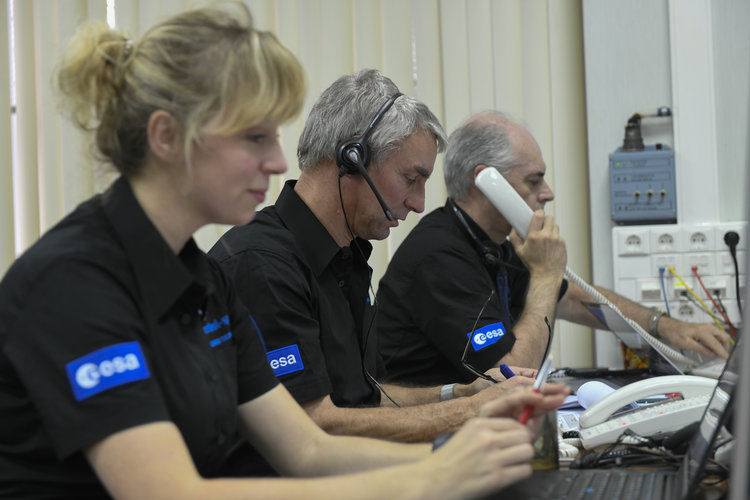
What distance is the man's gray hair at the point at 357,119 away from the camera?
1.78m

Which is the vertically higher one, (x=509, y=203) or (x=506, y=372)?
(x=509, y=203)

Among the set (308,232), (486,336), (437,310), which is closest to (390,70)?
(437,310)

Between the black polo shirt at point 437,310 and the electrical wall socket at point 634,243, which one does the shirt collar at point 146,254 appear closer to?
the black polo shirt at point 437,310

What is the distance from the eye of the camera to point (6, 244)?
2949mm

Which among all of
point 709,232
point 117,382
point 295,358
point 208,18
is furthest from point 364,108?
point 709,232

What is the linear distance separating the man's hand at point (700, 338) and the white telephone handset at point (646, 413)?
2.44 feet

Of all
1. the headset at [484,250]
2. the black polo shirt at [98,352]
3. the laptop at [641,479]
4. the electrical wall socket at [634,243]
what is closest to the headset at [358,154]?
the headset at [484,250]

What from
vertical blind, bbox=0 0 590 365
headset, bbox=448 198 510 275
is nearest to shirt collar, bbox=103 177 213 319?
headset, bbox=448 198 510 275

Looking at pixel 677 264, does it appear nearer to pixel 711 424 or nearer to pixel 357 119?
pixel 357 119

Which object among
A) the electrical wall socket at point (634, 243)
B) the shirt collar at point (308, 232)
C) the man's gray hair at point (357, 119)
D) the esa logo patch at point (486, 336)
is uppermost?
the man's gray hair at point (357, 119)

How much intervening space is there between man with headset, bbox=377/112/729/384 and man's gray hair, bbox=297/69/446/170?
0.45 m

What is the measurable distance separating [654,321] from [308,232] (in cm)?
123

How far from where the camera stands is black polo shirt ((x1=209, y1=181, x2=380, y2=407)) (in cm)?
149

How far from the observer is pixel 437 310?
2.10 m
